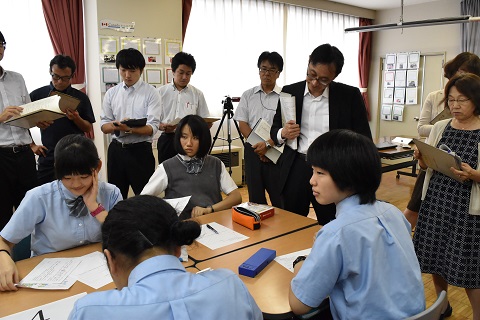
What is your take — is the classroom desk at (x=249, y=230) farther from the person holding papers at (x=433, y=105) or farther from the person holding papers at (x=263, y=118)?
the person holding papers at (x=433, y=105)

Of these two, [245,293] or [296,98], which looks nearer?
[245,293]

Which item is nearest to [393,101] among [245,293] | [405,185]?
[405,185]

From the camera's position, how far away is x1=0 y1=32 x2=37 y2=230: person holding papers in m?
2.72

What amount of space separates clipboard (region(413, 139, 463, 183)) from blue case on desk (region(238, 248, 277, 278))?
1.06 meters

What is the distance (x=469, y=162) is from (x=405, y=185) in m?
4.12

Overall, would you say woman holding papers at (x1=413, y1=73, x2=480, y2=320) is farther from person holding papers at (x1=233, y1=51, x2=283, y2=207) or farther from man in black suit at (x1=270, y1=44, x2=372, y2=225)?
person holding papers at (x1=233, y1=51, x2=283, y2=207)

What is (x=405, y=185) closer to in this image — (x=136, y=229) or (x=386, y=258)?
(x=386, y=258)

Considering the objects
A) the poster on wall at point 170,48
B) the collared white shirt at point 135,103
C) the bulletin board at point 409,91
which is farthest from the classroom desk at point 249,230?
the bulletin board at point 409,91

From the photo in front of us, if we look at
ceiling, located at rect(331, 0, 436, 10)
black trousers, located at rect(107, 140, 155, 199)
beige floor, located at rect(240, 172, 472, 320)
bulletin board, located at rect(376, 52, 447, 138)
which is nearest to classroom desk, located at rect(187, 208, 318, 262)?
beige floor, located at rect(240, 172, 472, 320)

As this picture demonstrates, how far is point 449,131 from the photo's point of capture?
2.20m

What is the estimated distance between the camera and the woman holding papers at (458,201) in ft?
6.72

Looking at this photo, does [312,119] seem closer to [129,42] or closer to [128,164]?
[128,164]

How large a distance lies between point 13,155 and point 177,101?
1.48m

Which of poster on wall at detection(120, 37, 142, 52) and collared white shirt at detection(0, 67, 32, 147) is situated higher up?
poster on wall at detection(120, 37, 142, 52)
